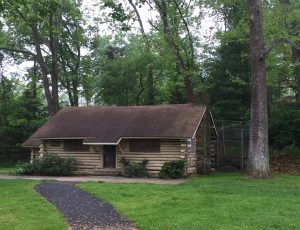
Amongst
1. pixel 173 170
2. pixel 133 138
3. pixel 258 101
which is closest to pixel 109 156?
pixel 133 138

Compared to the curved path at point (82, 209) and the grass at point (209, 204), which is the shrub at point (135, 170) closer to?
the grass at point (209, 204)

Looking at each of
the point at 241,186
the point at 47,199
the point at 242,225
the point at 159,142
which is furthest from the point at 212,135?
the point at 242,225

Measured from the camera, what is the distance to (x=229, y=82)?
32719mm

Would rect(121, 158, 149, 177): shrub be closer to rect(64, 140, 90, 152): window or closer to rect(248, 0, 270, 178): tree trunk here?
rect(64, 140, 90, 152): window

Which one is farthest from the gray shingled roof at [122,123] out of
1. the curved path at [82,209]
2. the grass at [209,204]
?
the curved path at [82,209]

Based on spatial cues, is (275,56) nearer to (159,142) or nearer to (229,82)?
(229,82)

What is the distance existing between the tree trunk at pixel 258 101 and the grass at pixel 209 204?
2.82 m

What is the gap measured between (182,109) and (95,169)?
612 centimetres

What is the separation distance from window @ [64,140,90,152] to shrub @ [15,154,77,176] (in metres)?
0.81

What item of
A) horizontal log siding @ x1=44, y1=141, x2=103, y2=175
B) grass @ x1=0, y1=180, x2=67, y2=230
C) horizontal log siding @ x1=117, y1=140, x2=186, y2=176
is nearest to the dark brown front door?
horizontal log siding @ x1=44, y1=141, x2=103, y2=175

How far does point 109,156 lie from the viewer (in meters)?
26.9

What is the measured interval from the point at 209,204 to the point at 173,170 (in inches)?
401

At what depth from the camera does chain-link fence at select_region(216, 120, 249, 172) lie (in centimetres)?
2830

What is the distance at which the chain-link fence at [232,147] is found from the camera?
28297 mm
